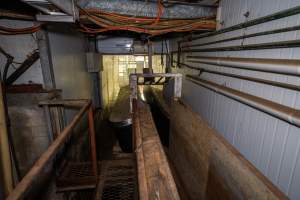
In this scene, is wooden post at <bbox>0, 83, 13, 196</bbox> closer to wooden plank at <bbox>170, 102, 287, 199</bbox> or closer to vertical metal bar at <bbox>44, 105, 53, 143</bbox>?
vertical metal bar at <bbox>44, 105, 53, 143</bbox>

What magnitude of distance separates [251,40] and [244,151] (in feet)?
3.70

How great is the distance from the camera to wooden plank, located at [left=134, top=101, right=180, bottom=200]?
809mm

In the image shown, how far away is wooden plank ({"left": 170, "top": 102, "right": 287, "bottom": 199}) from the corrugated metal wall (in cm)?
40

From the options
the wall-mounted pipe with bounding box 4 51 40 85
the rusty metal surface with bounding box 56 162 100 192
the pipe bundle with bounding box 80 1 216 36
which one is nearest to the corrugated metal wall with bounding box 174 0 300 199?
the pipe bundle with bounding box 80 1 216 36

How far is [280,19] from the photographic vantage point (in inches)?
48.6

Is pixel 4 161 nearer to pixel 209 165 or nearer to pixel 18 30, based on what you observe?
pixel 18 30

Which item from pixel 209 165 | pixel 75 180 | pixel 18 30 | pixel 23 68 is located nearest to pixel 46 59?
pixel 23 68

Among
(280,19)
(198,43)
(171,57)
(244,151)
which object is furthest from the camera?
(171,57)

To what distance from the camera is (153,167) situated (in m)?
1.00

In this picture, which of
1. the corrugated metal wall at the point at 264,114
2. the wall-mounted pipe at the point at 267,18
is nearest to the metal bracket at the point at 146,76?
the corrugated metal wall at the point at 264,114

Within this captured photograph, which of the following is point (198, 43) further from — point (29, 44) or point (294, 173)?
point (29, 44)

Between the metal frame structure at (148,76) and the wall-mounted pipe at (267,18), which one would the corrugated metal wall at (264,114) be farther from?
the metal frame structure at (148,76)

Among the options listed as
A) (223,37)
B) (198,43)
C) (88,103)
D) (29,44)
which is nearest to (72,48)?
(29,44)

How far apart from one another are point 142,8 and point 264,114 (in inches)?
67.2
